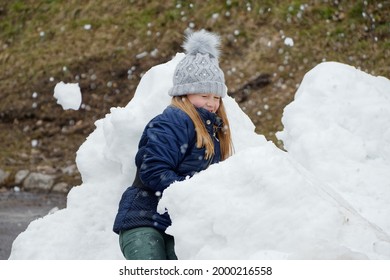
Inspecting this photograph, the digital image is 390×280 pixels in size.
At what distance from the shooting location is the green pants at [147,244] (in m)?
3.80

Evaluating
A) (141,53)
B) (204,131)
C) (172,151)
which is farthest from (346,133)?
(141,53)

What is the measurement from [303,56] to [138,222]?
30.3 feet

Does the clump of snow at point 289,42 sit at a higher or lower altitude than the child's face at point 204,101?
higher

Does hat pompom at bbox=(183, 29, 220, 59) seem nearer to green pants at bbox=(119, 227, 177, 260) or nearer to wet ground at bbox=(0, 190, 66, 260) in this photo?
green pants at bbox=(119, 227, 177, 260)

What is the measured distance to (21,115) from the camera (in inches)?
525

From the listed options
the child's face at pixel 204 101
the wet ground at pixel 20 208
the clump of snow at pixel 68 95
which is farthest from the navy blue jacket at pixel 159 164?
the clump of snow at pixel 68 95

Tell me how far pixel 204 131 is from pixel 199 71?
38 cm

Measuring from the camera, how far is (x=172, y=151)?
386 cm

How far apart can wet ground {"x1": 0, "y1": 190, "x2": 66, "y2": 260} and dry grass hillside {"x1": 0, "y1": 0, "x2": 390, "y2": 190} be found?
540mm

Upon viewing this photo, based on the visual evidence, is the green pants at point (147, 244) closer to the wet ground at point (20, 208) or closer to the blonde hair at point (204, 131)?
the blonde hair at point (204, 131)

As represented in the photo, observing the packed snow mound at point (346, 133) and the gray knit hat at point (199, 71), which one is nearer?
the gray knit hat at point (199, 71)

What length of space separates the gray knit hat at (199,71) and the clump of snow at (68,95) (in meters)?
9.18

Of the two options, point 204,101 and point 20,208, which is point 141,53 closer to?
point 20,208
